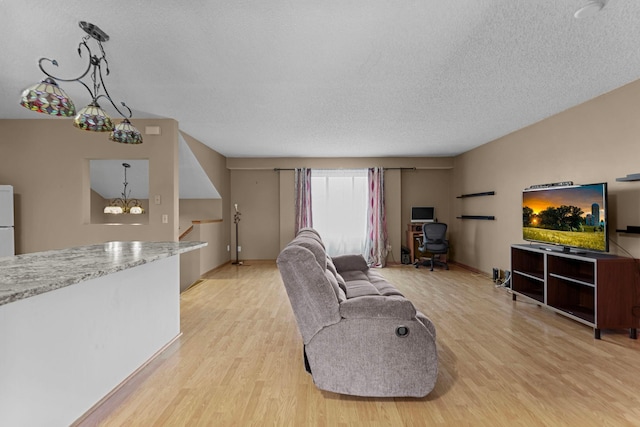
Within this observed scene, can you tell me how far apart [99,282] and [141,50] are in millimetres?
1721

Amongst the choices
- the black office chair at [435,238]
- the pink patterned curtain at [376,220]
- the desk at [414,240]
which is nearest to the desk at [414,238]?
the desk at [414,240]

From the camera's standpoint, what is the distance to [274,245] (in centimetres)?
761

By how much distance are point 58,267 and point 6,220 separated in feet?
11.6

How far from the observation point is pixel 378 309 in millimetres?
2051

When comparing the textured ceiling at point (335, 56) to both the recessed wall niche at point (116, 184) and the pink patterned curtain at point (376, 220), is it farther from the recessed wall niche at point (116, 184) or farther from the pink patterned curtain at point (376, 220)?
the pink patterned curtain at point (376, 220)

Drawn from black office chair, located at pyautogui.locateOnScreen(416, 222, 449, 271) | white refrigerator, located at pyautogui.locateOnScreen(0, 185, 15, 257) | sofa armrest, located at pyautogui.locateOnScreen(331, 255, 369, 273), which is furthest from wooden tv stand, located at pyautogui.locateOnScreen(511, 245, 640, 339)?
white refrigerator, located at pyautogui.locateOnScreen(0, 185, 15, 257)

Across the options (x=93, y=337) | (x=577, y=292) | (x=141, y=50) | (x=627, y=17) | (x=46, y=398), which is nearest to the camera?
(x=46, y=398)

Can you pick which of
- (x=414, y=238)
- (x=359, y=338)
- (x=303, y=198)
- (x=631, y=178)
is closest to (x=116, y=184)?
(x=303, y=198)

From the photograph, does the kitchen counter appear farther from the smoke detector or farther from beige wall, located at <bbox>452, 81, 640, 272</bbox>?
beige wall, located at <bbox>452, 81, 640, 272</bbox>

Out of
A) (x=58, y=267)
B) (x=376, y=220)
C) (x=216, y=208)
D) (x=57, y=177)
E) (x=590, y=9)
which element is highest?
(x=590, y=9)

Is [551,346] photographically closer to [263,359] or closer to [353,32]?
[263,359]

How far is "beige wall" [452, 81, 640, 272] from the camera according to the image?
3.29 m

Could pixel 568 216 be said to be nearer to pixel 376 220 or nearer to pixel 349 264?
pixel 349 264

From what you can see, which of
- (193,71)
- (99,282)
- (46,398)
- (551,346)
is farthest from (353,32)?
(551,346)
